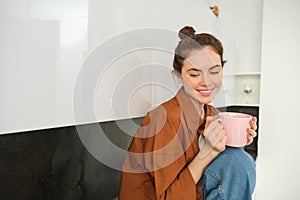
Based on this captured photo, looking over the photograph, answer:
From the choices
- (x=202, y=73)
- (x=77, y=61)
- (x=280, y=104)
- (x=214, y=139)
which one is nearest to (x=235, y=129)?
(x=214, y=139)

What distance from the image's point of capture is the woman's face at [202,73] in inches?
28.4

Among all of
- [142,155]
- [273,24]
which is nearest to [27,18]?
[142,155]

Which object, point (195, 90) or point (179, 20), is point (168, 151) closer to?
point (195, 90)

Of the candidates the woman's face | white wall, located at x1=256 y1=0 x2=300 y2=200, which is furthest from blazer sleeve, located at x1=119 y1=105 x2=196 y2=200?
white wall, located at x1=256 y1=0 x2=300 y2=200

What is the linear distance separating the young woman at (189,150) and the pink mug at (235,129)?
0.02m

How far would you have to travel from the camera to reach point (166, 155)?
2.27ft

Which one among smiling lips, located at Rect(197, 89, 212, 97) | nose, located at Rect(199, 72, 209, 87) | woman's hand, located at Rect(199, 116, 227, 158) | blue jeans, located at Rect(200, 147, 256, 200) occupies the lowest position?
blue jeans, located at Rect(200, 147, 256, 200)

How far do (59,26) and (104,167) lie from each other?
466 millimetres

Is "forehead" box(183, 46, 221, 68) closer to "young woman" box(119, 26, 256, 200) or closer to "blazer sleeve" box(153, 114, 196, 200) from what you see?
"young woman" box(119, 26, 256, 200)

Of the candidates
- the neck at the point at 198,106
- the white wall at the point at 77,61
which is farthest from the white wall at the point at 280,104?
the neck at the point at 198,106

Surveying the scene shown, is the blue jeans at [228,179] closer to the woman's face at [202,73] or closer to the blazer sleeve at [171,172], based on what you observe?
the blazer sleeve at [171,172]

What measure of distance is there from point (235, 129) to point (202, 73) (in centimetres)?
18

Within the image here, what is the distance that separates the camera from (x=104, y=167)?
0.88 m

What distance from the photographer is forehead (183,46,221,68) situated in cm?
72
